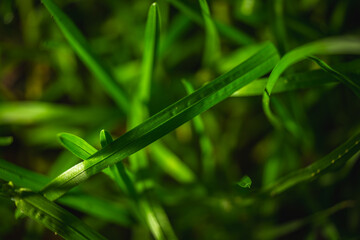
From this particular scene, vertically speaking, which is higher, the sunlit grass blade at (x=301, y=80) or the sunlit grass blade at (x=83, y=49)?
the sunlit grass blade at (x=83, y=49)

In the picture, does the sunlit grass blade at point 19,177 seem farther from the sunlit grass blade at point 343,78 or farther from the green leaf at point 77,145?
the sunlit grass blade at point 343,78

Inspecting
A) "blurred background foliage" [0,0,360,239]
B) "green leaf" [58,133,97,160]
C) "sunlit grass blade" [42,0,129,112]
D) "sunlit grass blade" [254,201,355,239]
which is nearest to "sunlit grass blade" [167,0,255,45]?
"blurred background foliage" [0,0,360,239]

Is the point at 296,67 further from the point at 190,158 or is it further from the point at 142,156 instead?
the point at 142,156

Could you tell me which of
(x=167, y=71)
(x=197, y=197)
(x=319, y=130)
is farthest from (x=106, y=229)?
(x=319, y=130)

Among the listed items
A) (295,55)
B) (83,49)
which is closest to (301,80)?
(295,55)

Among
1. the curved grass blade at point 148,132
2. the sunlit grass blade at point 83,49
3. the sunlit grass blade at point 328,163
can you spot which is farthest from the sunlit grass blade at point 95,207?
the sunlit grass blade at point 328,163
